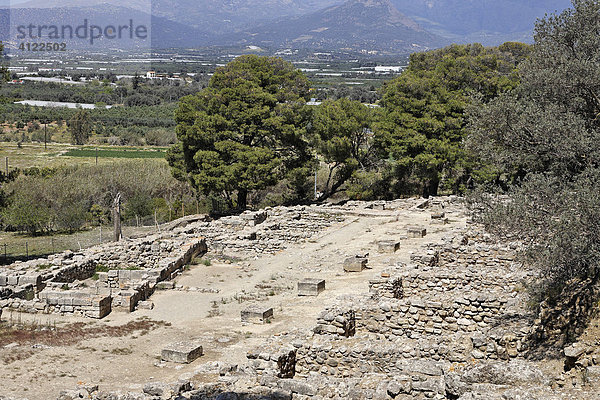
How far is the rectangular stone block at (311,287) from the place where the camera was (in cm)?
2058

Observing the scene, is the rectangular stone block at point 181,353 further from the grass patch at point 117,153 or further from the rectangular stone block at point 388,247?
the grass patch at point 117,153

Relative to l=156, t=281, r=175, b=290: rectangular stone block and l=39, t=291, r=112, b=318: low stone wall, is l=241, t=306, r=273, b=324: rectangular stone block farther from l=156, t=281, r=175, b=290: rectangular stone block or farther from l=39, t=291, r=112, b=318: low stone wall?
l=156, t=281, r=175, b=290: rectangular stone block

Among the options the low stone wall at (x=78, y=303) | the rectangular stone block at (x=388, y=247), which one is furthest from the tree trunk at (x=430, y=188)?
the low stone wall at (x=78, y=303)

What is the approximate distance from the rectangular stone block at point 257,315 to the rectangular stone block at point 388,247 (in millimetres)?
8240

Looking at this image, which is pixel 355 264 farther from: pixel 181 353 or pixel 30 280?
pixel 30 280

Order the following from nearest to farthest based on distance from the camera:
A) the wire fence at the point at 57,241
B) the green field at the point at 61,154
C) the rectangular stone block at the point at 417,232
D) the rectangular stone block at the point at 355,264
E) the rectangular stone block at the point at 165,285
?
the rectangular stone block at the point at 165,285
the rectangular stone block at the point at 355,264
the rectangular stone block at the point at 417,232
the wire fence at the point at 57,241
the green field at the point at 61,154

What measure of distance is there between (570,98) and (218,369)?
35.3 feet

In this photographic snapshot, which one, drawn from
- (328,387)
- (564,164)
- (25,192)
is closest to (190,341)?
(328,387)

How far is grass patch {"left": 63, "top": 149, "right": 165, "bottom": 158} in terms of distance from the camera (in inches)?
2736

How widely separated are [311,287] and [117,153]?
55921 millimetres

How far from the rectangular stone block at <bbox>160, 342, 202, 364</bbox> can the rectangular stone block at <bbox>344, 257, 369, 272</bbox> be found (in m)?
8.55

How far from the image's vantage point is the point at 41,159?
65188 millimetres

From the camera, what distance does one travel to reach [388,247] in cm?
2547

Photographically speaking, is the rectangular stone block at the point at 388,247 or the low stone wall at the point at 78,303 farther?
the rectangular stone block at the point at 388,247
